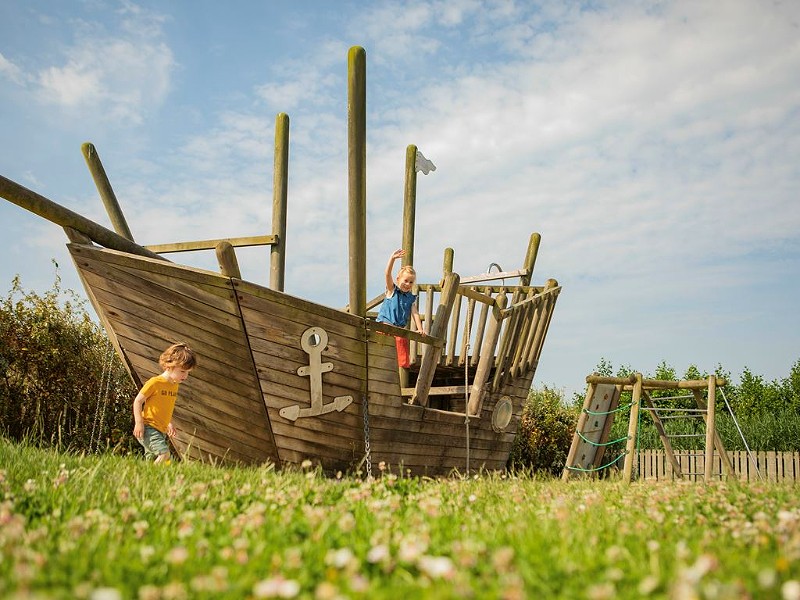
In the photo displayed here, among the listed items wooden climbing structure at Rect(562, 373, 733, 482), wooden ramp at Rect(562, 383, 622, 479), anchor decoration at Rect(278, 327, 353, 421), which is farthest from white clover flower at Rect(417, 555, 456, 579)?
wooden ramp at Rect(562, 383, 622, 479)

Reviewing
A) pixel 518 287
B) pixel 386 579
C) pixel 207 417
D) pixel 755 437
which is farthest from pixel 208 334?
pixel 755 437

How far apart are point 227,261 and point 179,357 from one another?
976 mm

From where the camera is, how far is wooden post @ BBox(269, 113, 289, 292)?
8578 mm

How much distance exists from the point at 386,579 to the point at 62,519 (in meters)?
1.81

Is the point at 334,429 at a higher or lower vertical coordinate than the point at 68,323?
lower

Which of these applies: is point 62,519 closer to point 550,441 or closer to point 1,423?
point 1,423

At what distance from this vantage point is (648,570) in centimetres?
237

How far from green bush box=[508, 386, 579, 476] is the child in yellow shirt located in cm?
815

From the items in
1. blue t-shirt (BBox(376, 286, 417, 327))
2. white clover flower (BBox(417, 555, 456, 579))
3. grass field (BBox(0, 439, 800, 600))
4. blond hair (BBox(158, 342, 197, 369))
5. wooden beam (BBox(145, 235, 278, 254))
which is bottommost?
grass field (BBox(0, 439, 800, 600))

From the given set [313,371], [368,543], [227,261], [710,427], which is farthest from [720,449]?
[368,543]

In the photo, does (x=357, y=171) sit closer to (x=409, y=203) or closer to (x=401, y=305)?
(x=401, y=305)

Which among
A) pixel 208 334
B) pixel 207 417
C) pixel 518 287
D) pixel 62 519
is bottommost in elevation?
A: pixel 62 519

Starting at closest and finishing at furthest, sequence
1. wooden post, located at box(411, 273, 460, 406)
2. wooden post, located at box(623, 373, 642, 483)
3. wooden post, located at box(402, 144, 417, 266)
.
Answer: wooden post, located at box(411, 273, 460, 406) → wooden post, located at box(623, 373, 642, 483) → wooden post, located at box(402, 144, 417, 266)

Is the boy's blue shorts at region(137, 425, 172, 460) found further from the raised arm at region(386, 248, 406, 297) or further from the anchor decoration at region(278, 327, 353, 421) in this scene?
the raised arm at region(386, 248, 406, 297)
